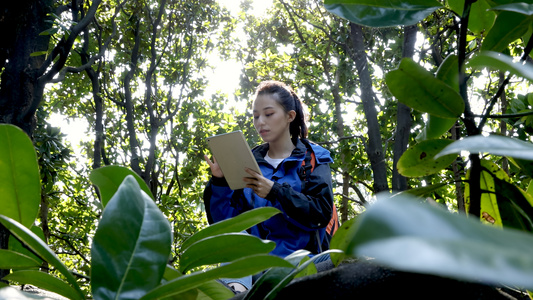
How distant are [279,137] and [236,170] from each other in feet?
1.89

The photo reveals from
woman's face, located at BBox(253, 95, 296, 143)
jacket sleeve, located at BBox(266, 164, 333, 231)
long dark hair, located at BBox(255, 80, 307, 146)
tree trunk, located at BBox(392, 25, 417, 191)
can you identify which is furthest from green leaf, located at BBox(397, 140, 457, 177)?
long dark hair, located at BBox(255, 80, 307, 146)

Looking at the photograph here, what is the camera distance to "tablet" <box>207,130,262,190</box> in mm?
2332

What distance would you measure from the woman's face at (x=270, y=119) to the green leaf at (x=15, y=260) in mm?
2311

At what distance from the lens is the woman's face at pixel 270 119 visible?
9.27 ft

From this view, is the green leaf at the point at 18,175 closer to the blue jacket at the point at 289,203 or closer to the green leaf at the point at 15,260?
the green leaf at the point at 15,260

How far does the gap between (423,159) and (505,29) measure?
0.20 meters

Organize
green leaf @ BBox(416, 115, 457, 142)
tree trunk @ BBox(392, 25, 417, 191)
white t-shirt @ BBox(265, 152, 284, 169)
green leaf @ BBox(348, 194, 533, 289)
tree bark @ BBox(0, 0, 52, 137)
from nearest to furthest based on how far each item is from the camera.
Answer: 1. green leaf @ BBox(348, 194, 533, 289)
2. green leaf @ BBox(416, 115, 457, 142)
3. tree trunk @ BBox(392, 25, 417, 191)
4. tree bark @ BBox(0, 0, 52, 137)
5. white t-shirt @ BBox(265, 152, 284, 169)

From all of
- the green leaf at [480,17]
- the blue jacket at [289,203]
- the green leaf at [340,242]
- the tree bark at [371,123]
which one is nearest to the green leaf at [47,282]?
the green leaf at [340,242]

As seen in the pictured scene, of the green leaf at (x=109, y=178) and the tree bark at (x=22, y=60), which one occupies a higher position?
the tree bark at (x=22, y=60)

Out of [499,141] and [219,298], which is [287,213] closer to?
[219,298]

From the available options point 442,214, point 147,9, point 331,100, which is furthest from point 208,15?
point 442,214

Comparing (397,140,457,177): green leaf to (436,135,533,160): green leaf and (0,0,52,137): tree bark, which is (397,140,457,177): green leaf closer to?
(436,135,533,160): green leaf

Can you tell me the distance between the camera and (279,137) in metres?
2.89

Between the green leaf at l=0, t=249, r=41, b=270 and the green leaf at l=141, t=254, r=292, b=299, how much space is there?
0.21 metres
